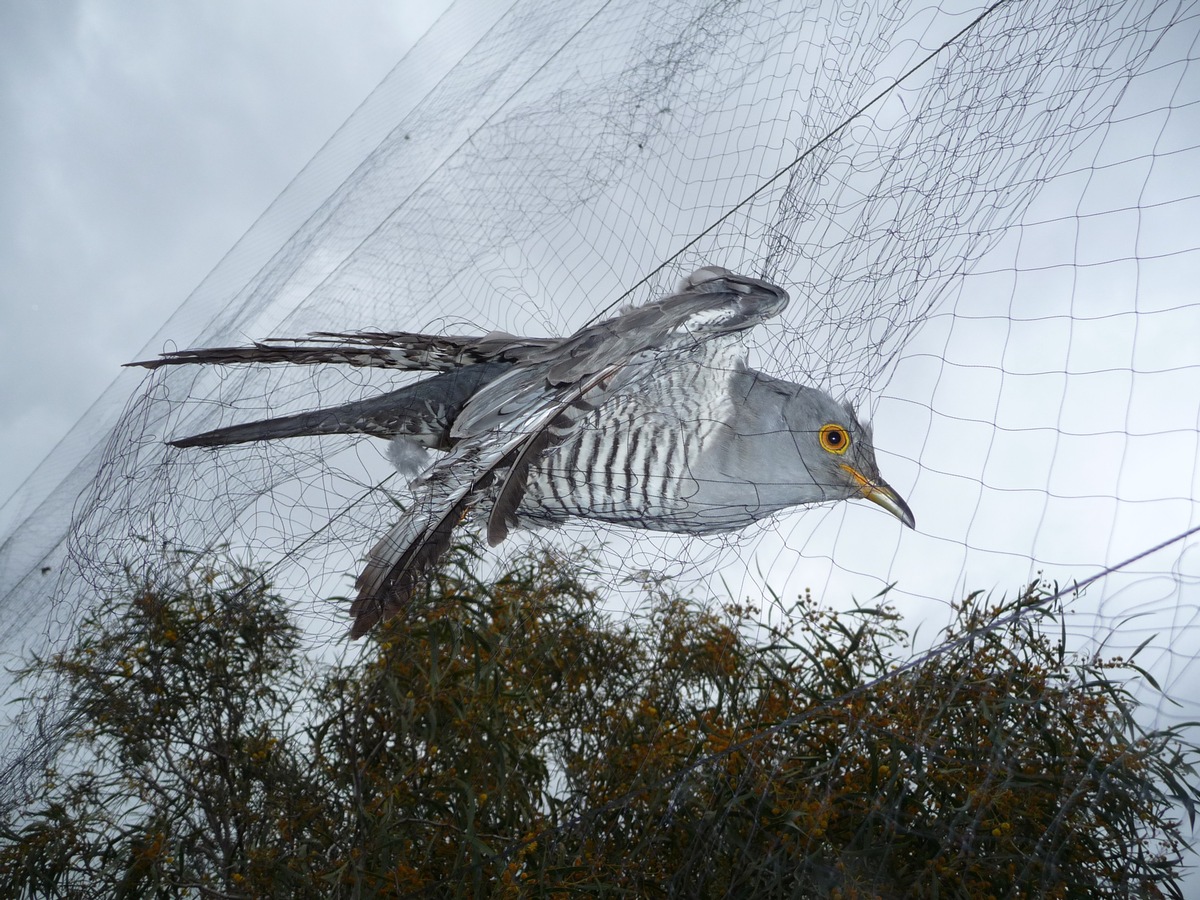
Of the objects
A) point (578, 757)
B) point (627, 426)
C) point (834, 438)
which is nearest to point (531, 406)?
point (627, 426)

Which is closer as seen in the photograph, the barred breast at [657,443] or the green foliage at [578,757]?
the green foliage at [578,757]

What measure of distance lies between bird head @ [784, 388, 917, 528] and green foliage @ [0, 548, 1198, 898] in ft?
0.40

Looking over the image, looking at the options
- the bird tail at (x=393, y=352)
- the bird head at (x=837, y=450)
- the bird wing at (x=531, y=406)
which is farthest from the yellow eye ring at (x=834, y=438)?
the bird tail at (x=393, y=352)

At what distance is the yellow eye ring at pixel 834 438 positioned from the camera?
33.3 inches

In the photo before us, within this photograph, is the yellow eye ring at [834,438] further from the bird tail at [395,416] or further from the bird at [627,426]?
the bird tail at [395,416]

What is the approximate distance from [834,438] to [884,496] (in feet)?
0.23

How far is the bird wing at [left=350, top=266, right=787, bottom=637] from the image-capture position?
0.77 metres

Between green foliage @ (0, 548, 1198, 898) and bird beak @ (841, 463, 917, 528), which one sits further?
bird beak @ (841, 463, 917, 528)

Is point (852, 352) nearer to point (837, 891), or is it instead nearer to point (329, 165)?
point (837, 891)

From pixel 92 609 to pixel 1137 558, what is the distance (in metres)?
1.20

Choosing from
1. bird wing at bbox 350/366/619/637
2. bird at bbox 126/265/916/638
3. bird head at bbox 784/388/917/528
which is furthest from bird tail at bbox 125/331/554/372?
bird head at bbox 784/388/917/528

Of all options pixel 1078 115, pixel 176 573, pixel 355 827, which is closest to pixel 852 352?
pixel 1078 115

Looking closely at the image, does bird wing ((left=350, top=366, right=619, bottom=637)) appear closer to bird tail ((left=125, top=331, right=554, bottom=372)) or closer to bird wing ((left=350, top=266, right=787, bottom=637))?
bird wing ((left=350, top=266, right=787, bottom=637))

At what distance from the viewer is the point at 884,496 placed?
0.85 metres
